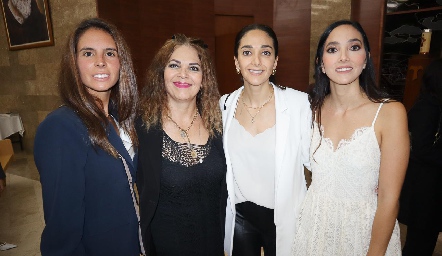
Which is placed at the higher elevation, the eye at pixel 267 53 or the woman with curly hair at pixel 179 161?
the eye at pixel 267 53

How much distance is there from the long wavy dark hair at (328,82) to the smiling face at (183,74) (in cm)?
74

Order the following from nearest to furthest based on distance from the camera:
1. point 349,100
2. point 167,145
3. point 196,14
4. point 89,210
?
point 89,210 < point 349,100 < point 167,145 < point 196,14

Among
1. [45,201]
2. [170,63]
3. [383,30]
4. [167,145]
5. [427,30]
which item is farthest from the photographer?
[383,30]

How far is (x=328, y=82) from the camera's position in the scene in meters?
1.81

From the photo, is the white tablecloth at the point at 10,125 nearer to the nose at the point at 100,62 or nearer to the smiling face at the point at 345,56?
the nose at the point at 100,62

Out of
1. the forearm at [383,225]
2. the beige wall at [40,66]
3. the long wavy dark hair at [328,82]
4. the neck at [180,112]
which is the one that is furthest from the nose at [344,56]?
the beige wall at [40,66]

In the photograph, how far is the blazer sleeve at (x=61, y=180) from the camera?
1.17 metres

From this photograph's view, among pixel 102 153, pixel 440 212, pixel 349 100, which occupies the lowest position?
pixel 440 212

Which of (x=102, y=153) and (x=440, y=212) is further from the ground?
(x=102, y=153)

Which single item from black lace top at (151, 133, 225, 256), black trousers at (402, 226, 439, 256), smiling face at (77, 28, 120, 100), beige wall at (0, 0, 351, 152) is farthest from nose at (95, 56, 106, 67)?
beige wall at (0, 0, 351, 152)

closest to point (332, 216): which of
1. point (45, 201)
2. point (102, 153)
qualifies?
point (102, 153)

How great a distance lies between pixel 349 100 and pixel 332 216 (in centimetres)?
64

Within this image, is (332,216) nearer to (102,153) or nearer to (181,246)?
(181,246)

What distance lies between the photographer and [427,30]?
4676 millimetres
